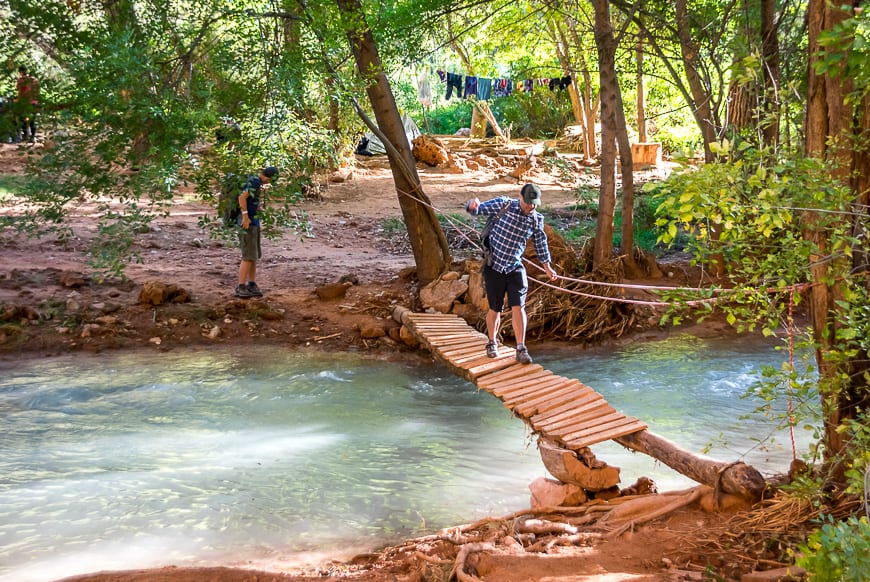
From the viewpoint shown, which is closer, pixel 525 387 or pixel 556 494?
pixel 556 494

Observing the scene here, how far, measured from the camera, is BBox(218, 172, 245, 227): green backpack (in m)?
7.00

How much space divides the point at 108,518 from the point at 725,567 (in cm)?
327

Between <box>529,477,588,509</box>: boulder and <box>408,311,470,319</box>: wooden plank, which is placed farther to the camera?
<box>408,311,470,319</box>: wooden plank

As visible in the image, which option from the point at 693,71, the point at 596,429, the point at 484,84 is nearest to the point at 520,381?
the point at 596,429

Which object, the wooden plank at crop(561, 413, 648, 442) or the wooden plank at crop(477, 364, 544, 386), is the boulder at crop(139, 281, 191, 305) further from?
the wooden plank at crop(561, 413, 648, 442)

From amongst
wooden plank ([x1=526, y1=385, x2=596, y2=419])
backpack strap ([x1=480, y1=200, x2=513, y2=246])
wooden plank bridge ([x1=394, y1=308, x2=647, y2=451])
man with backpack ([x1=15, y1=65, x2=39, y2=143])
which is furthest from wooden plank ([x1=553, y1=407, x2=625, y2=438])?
man with backpack ([x1=15, y1=65, x2=39, y2=143])

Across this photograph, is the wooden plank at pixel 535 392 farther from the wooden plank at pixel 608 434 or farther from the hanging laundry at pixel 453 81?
the hanging laundry at pixel 453 81

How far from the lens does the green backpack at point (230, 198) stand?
23.0 feet

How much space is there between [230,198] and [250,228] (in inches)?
22.1

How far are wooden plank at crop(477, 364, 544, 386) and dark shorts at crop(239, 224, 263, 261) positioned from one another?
3184 mm

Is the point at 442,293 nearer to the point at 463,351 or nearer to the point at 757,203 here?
the point at 463,351

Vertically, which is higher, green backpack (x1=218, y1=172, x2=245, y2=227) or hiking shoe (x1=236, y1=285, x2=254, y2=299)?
green backpack (x1=218, y1=172, x2=245, y2=227)

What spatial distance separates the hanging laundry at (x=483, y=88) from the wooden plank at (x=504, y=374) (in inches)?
390

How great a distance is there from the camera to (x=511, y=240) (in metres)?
5.19
